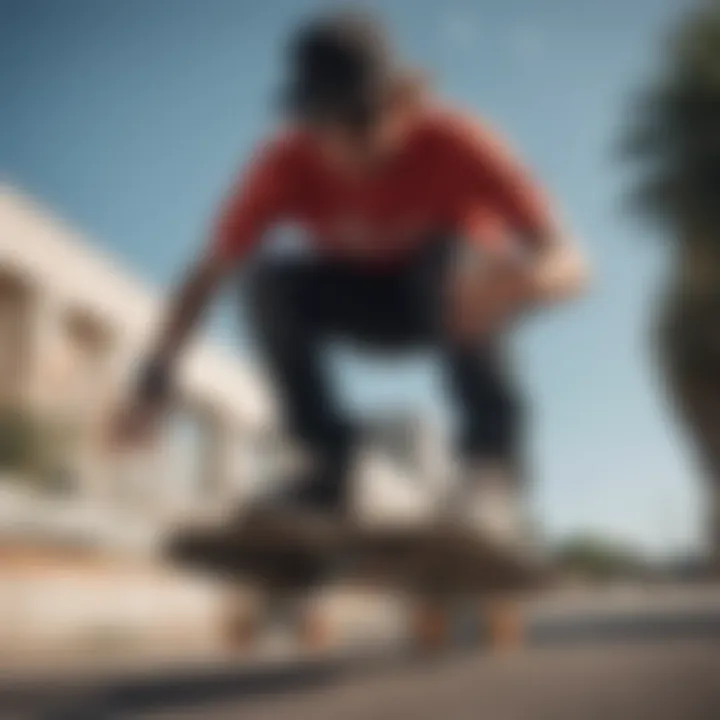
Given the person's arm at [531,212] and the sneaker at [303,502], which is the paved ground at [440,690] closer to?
the sneaker at [303,502]

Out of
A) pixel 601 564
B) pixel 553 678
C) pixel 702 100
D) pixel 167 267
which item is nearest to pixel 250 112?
pixel 167 267

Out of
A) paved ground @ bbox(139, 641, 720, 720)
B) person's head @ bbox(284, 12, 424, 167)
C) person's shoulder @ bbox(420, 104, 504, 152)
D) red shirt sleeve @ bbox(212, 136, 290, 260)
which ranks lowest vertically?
paved ground @ bbox(139, 641, 720, 720)

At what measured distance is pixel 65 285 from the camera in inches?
75.0

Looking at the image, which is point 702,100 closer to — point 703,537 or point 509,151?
point 509,151

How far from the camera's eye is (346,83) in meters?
1.93

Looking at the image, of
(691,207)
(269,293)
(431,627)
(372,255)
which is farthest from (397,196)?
(431,627)

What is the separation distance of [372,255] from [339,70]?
0.70 feet

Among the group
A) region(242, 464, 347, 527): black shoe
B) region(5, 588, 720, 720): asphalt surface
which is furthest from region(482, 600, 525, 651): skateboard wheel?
region(242, 464, 347, 527): black shoe

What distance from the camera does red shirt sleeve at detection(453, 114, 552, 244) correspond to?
1.93 meters

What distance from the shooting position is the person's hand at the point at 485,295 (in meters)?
1.93

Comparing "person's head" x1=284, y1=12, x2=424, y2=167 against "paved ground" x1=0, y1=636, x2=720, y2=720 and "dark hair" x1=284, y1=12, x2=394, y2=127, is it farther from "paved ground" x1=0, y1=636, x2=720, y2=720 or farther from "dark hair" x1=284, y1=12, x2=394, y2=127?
"paved ground" x1=0, y1=636, x2=720, y2=720

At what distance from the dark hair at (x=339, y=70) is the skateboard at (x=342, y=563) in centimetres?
47

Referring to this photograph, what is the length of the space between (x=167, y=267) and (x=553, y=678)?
0.71 metres

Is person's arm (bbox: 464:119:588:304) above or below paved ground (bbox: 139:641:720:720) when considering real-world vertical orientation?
above
